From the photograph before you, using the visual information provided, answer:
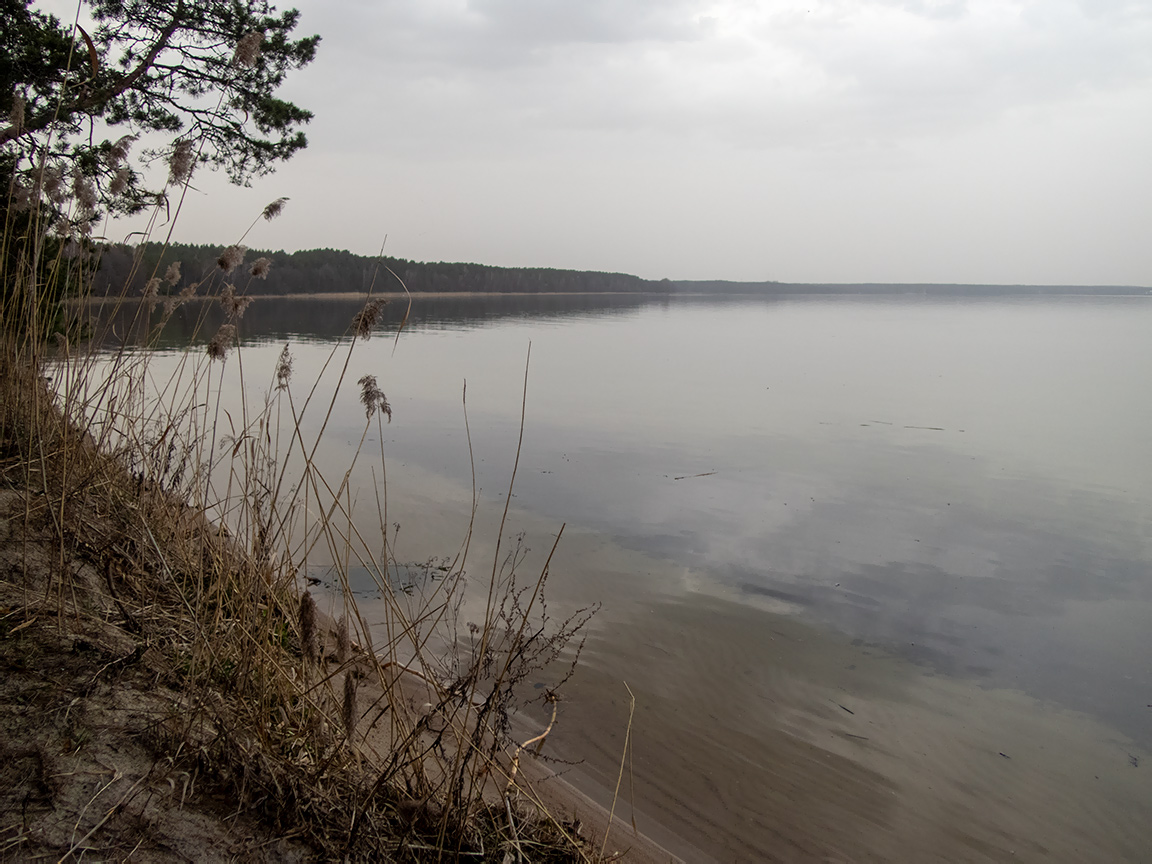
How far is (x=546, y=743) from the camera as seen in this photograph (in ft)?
12.3

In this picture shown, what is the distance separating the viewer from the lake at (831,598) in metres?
3.52

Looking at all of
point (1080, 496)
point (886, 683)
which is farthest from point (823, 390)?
point (886, 683)

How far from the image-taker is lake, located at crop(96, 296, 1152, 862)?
3.52m

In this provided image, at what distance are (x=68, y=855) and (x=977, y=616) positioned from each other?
5830 millimetres

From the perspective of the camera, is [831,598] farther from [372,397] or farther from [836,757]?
[372,397]

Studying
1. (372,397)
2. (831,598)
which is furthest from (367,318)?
(831,598)

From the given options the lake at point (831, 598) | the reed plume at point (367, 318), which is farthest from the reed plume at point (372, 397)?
the lake at point (831, 598)

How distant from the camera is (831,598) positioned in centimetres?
579

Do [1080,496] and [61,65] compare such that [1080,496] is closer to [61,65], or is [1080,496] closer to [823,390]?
[823,390]

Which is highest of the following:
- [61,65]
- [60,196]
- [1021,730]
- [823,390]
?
[61,65]

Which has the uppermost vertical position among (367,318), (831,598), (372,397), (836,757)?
(367,318)

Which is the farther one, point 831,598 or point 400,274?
point 400,274

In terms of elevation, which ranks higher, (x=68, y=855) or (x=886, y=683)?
(x=68, y=855)

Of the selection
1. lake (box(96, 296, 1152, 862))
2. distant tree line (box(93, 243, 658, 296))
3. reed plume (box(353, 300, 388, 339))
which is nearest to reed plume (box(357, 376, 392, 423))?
reed plume (box(353, 300, 388, 339))
